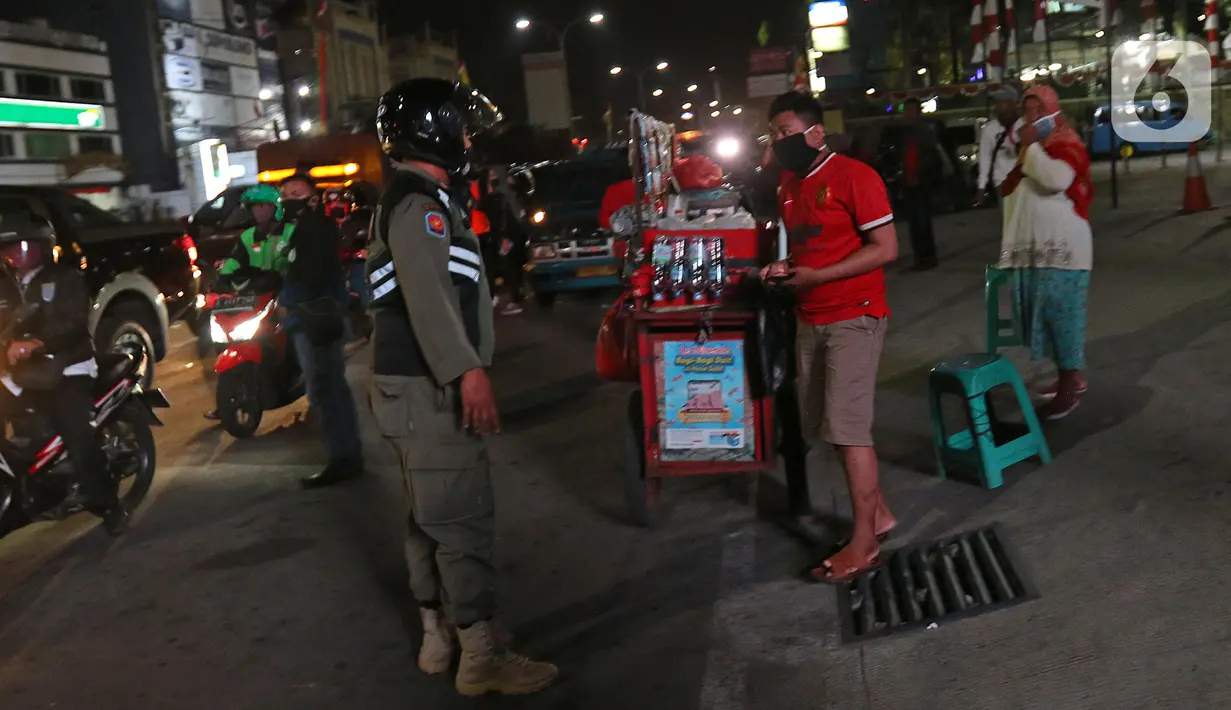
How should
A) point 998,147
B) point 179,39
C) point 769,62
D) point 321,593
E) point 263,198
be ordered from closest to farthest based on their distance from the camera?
point 321,593
point 263,198
point 998,147
point 769,62
point 179,39

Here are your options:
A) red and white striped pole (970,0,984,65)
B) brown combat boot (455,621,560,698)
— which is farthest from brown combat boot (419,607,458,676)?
red and white striped pole (970,0,984,65)

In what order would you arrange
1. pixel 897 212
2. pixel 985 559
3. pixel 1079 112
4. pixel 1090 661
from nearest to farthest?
pixel 1090 661 < pixel 985 559 < pixel 897 212 < pixel 1079 112

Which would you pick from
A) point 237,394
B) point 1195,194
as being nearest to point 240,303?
point 237,394

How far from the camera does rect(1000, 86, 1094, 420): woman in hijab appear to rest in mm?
5789

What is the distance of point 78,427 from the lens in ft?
17.9

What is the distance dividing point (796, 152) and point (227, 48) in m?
45.6

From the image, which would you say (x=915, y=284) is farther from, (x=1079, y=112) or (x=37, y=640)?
(x=1079, y=112)

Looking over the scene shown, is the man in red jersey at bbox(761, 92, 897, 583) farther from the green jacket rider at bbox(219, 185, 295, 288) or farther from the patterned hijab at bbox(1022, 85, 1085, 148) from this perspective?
the green jacket rider at bbox(219, 185, 295, 288)

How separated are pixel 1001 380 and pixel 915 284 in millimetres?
6878

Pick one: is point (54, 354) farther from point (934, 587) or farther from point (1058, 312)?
point (1058, 312)

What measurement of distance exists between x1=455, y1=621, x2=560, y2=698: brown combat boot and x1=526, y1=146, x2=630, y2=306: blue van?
9144 millimetres

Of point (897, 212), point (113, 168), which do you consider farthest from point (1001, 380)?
point (113, 168)

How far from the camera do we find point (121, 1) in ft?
129

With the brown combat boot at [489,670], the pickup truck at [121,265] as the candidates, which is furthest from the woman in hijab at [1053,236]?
the pickup truck at [121,265]
